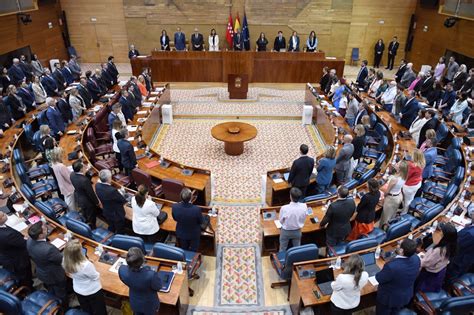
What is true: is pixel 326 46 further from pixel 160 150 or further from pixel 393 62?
pixel 160 150

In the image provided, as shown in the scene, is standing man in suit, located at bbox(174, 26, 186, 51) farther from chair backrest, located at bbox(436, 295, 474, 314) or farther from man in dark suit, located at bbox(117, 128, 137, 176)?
chair backrest, located at bbox(436, 295, 474, 314)

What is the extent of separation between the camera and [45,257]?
4371 mm

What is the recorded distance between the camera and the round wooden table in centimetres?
992

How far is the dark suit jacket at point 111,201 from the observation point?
569cm

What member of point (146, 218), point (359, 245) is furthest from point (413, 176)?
point (146, 218)

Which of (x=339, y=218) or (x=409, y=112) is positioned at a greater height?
(x=409, y=112)

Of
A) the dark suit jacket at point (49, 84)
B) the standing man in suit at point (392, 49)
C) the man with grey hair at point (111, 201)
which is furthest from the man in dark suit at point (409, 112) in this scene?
the dark suit jacket at point (49, 84)

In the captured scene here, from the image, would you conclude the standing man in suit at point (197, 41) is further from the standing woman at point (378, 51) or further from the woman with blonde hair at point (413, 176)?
the woman with blonde hair at point (413, 176)

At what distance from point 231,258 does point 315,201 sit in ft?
6.32

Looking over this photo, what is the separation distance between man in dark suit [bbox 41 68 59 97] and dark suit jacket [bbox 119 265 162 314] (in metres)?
10.9

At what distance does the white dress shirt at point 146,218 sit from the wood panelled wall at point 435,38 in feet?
50.5

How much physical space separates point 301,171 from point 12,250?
5.09 metres

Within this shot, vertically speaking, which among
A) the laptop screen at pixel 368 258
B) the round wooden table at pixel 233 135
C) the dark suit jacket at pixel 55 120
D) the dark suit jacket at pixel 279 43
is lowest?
the round wooden table at pixel 233 135

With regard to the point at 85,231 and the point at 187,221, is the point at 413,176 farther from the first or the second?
the point at 85,231
